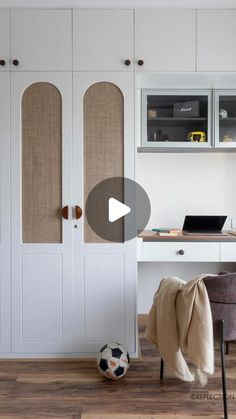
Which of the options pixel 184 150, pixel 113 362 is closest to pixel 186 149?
pixel 184 150

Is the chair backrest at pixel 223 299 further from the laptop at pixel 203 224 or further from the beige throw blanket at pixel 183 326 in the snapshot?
the laptop at pixel 203 224

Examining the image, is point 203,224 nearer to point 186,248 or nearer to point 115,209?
point 186,248

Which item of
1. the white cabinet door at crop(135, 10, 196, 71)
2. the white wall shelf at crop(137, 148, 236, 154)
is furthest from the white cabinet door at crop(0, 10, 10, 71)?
the white wall shelf at crop(137, 148, 236, 154)

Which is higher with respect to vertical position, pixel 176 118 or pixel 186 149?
pixel 176 118

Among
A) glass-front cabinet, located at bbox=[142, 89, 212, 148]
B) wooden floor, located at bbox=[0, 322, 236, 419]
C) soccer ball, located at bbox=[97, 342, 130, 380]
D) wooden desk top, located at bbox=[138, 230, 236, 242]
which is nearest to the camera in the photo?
wooden floor, located at bbox=[0, 322, 236, 419]

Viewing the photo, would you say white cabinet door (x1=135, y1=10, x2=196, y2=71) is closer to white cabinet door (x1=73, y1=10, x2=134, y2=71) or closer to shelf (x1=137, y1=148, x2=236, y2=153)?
white cabinet door (x1=73, y1=10, x2=134, y2=71)

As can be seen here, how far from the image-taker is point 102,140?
7.58ft

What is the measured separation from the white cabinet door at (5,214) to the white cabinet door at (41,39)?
7.6 inches

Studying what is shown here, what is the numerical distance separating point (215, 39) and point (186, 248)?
155 cm

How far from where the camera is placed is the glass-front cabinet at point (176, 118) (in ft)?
8.48

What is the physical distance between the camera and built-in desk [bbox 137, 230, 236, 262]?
2.49 metres

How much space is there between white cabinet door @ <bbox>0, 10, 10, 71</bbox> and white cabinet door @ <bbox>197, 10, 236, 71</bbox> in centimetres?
136

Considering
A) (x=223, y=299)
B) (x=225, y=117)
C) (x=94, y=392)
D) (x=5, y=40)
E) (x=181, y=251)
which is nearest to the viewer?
(x=223, y=299)

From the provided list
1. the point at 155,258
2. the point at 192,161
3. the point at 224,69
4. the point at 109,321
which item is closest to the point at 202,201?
the point at 192,161
